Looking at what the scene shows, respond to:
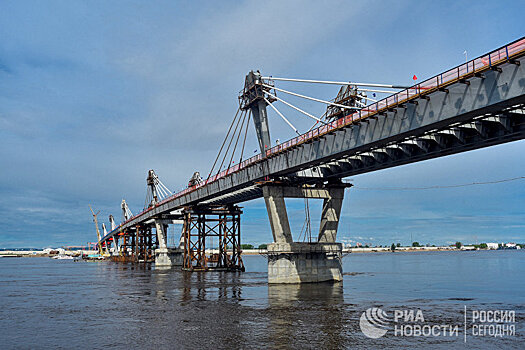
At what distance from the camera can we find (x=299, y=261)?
169 feet

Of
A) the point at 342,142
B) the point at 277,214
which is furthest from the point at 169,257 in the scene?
the point at 342,142

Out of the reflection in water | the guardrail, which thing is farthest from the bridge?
the reflection in water

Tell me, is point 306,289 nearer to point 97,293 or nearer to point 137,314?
point 137,314

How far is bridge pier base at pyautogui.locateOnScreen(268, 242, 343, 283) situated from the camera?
166 ft

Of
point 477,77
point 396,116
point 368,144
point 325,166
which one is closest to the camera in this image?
point 477,77

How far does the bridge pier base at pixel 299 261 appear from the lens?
50719 mm

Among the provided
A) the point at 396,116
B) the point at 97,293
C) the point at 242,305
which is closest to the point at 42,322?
the point at 242,305

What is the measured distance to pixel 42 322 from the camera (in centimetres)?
2969

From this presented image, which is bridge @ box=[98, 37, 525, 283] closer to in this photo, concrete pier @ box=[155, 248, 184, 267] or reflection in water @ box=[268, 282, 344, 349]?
reflection in water @ box=[268, 282, 344, 349]

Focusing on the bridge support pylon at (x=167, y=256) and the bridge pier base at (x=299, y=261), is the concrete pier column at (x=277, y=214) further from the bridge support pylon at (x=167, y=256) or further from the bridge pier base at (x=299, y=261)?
the bridge support pylon at (x=167, y=256)

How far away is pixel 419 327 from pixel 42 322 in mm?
24135

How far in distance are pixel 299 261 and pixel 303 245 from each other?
2022mm

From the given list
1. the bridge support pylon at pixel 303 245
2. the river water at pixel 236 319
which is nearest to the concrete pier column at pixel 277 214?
the bridge support pylon at pixel 303 245

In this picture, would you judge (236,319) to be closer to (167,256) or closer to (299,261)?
(299,261)
